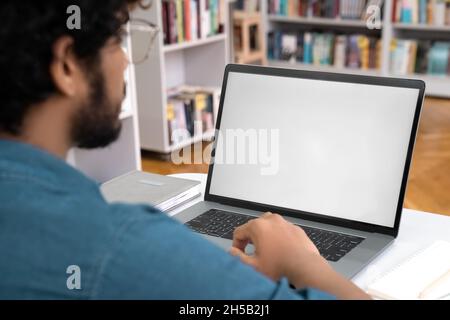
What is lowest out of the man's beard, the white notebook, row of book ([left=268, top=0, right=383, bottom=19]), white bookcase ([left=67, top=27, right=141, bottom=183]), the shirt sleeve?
white bookcase ([left=67, top=27, right=141, bottom=183])

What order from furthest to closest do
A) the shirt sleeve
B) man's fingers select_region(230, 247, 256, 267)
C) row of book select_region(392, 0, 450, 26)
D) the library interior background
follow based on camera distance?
row of book select_region(392, 0, 450, 26) < the library interior background < man's fingers select_region(230, 247, 256, 267) < the shirt sleeve

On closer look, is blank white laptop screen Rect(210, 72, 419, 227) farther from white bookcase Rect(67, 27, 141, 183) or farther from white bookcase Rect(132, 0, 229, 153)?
white bookcase Rect(132, 0, 229, 153)

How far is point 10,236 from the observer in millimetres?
649

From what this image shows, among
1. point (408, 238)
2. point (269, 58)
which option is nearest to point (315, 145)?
point (408, 238)

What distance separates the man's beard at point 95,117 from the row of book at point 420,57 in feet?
14.9

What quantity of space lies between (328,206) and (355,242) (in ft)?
0.38

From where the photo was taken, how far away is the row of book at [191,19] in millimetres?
3660

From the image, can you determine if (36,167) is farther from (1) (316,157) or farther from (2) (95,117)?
(1) (316,157)

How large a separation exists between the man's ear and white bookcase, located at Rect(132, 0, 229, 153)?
8.49 feet

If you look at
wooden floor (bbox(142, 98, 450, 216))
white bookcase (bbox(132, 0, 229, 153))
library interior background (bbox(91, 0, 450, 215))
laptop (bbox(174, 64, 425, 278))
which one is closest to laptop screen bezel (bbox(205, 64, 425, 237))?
laptop (bbox(174, 64, 425, 278))

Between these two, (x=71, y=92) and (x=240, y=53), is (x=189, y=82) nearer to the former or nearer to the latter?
(x=240, y=53)

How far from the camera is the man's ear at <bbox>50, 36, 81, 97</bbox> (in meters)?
0.67

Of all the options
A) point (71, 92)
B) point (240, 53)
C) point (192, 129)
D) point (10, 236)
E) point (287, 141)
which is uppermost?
point (71, 92)

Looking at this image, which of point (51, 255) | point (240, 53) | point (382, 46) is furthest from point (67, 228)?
point (382, 46)
